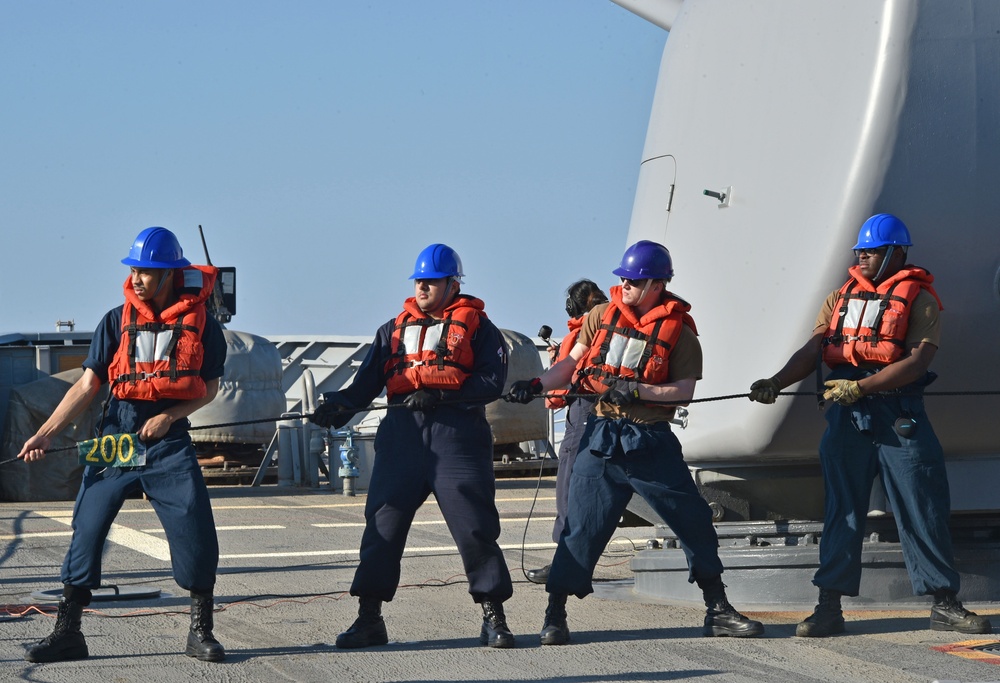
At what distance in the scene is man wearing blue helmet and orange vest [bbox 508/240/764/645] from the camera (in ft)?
20.0

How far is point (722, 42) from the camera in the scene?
7.54 metres

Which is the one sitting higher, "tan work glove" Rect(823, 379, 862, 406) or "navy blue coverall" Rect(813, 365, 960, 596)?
"tan work glove" Rect(823, 379, 862, 406)

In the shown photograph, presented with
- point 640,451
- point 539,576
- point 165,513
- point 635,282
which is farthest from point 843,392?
point 165,513

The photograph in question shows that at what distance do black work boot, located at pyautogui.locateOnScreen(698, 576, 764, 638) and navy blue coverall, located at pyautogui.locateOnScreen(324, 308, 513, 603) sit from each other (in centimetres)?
92

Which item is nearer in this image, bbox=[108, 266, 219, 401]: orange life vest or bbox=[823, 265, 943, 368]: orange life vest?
bbox=[108, 266, 219, 401]: orange life vest

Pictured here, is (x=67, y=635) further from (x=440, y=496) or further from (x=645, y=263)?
(x=645, y=263)

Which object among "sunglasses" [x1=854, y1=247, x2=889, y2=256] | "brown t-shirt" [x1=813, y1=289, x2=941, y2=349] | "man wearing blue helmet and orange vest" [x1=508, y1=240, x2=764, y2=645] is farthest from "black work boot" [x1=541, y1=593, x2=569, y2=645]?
"sunglasses" [x1=854, y1=247, x2=889, y2=256]

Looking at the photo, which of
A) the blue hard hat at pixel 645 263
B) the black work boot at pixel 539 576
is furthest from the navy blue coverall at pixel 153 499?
the black work boot at pixel 539 576

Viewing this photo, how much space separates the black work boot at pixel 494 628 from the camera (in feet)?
19.5

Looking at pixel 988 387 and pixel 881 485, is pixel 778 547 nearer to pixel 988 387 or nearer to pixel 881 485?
pixel 881 485

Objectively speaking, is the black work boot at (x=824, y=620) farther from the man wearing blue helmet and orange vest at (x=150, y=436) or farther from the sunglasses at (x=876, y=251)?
the man wearing blue helmet and orange vest at (x=150, y=436)

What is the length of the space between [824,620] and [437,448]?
191cm

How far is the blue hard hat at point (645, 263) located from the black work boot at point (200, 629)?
2322 millimetres

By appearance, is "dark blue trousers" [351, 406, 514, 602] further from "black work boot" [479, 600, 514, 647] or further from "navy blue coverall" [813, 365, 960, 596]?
"navy blue coverall" [813, 365, 960, 596]
